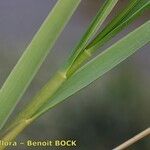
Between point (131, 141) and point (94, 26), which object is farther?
point (131, 141)

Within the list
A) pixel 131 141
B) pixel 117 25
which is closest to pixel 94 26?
pixel 117 25

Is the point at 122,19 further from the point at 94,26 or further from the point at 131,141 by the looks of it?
the point at 131,141

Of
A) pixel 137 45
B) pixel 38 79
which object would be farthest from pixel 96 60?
pixel 38 79

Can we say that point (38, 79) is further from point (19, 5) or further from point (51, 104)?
point (51, 104)

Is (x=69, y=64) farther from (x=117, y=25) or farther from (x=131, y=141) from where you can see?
(x=131, y=141)

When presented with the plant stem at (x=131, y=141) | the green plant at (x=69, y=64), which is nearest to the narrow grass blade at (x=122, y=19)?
the green plant at (x=69, y=64)

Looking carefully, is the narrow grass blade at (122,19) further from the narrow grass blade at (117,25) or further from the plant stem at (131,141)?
the plant stem at (131,141)
